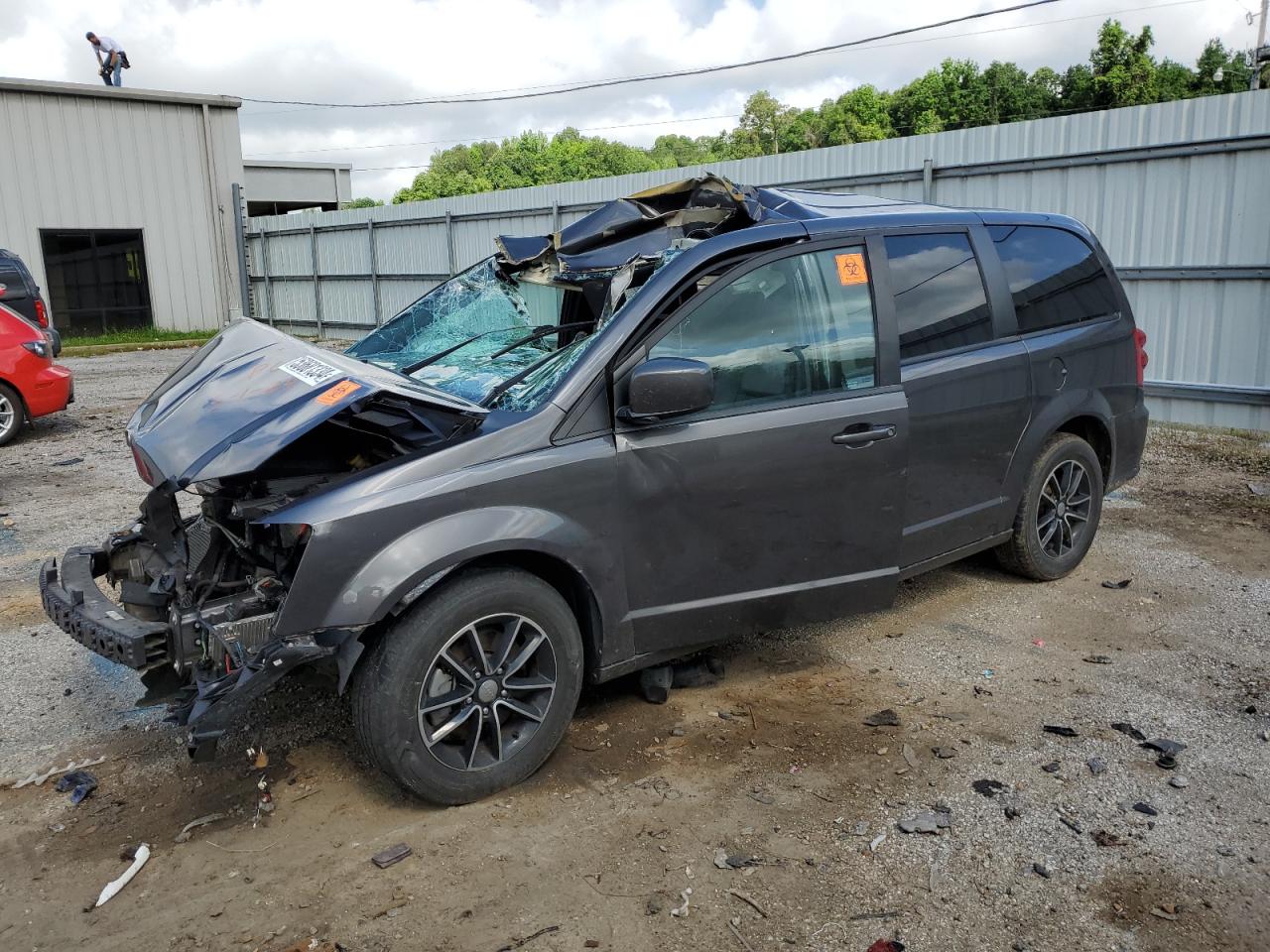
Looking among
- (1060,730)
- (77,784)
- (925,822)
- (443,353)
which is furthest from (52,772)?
(1060,730)

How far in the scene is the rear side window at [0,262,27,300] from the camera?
12.0 metres

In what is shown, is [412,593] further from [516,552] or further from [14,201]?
[14,201]

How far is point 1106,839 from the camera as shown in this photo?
3.17 meters

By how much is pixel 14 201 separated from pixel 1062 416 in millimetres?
22397

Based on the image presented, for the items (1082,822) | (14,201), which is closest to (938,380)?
(1082,822)

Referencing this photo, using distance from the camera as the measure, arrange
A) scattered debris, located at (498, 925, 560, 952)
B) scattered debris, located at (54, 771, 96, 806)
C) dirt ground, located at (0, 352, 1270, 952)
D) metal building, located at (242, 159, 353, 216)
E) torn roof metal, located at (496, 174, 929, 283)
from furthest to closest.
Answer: metal building, located at (242, 159, 353, 216) → torn roof metal, located at (496, 174, 929, 283) → scattered debris, located at (54, 771, 96, 806) → dirt ground, located at (0, 352, 1270, 952) → scattered debris, located at (498, 925, 560, 952)

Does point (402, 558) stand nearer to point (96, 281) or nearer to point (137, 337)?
point (137, 337)

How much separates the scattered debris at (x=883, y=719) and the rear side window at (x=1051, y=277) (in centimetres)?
200

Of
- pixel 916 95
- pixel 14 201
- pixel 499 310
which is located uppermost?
pixel 916 95

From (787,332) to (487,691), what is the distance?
5.67 feet

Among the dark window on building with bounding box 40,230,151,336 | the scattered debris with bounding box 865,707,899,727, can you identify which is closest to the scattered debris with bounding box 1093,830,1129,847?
the scattered debris with bounding box 865,707,899,727

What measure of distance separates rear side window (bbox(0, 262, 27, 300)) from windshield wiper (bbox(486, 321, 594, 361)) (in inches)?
392

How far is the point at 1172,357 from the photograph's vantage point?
9.90m

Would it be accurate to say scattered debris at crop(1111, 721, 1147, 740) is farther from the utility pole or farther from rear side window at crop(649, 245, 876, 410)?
the utility pole
